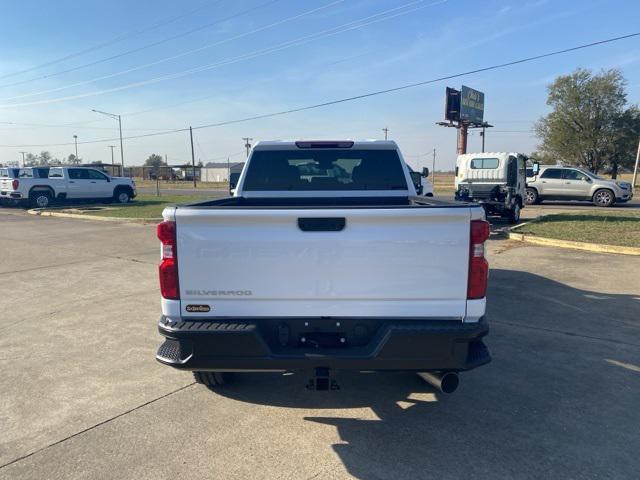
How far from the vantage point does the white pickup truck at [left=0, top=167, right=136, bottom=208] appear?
22344 millimetres

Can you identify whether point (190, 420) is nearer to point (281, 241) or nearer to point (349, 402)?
point (349, 402)

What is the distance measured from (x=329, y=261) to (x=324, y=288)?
0.18 meters

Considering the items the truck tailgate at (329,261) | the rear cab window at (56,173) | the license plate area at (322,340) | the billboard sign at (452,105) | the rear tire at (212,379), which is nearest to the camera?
the truck tailgate at (329,261)

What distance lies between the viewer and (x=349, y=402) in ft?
12.3

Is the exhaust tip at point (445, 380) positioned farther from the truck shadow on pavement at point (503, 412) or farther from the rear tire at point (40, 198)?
the rear tire at point (40, 198)

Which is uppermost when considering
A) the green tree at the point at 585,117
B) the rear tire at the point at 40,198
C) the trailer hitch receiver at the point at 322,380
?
the green tree at the point at 585,117

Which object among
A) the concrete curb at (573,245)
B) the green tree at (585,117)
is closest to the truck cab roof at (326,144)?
the concrete curb at (573,245)

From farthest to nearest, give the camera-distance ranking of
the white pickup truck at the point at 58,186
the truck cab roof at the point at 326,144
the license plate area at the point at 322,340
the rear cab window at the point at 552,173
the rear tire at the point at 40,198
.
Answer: the rear tire at the point at 40,198 < the white pickup truck at the point at 58,186 < the rear cab window at the point at 552,173 < the truck cab roof at the point at 326,144 < the license plate area at the point at 322,340

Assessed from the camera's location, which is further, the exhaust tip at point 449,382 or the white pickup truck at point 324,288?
the exhaust tip at point 449,382

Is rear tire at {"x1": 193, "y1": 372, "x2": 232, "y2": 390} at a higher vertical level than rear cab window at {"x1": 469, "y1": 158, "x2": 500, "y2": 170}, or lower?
lower

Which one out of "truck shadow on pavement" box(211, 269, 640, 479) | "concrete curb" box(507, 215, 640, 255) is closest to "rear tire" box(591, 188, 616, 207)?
"concrete curb" box(507, 215, 640, 255)

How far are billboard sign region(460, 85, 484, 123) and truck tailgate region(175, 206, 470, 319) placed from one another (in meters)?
43.1

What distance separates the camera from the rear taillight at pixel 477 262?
2.88 meters

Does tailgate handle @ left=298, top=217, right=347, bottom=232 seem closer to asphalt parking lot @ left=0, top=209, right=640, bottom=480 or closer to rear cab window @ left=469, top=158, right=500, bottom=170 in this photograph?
asphalt parking lot @ left=0, top=209, right=640, bottom=480
